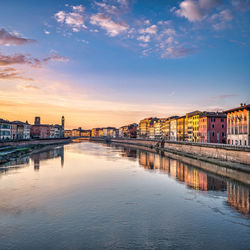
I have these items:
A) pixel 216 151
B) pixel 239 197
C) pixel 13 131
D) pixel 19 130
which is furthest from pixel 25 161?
pixel 19 130

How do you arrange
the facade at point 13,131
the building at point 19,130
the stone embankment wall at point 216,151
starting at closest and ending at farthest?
the stone embankment wall at point 216,151 < the facade at point 13,131 < the building at point 19,130

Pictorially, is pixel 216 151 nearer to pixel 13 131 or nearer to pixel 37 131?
pixel 13 131

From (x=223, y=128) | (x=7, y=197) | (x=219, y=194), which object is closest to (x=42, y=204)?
(x=7, y=197)

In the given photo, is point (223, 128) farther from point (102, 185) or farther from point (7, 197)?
point (7, 197)

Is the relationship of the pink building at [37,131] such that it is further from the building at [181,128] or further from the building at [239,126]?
the building at [239,126]

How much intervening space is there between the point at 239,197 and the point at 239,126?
114ft

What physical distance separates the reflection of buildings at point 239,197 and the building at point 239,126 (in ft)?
79.5

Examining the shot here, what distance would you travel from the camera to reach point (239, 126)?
2211 inches

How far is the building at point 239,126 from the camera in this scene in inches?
2058

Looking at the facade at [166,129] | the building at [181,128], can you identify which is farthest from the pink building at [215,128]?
the facade at [166,129]

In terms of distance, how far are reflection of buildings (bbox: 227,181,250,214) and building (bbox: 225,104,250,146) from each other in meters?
24.2

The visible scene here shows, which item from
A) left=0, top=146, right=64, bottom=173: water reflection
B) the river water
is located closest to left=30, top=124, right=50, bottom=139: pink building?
left=0, top=146, right=64, bottom=173: water reflection

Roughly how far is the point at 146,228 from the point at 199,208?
6.63m

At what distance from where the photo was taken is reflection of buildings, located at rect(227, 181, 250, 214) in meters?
21.6
